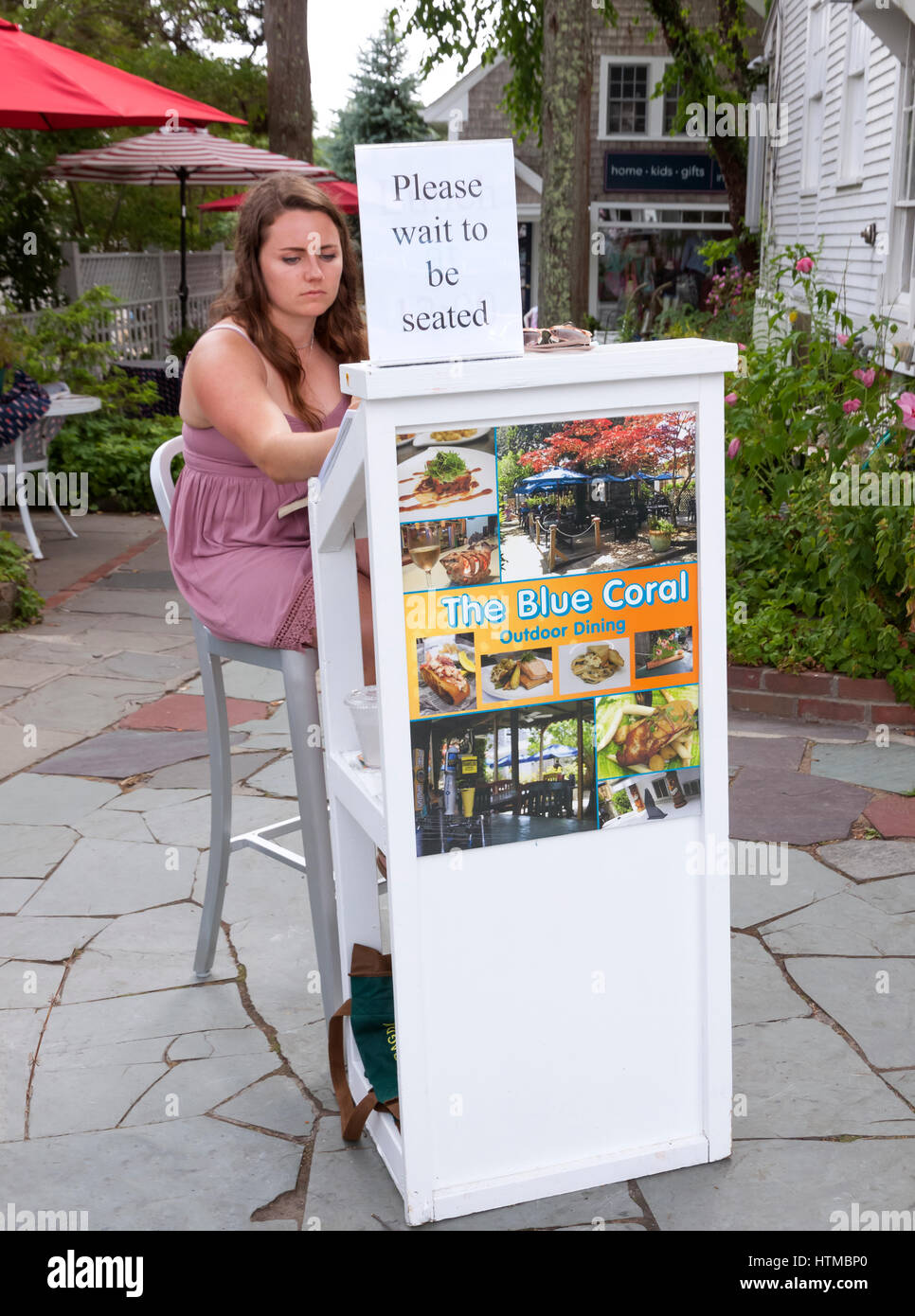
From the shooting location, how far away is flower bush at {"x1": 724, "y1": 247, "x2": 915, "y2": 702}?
4961 millimetres

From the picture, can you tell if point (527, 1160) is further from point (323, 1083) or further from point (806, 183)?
point (806, 183)

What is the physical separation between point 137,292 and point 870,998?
11.8 metres

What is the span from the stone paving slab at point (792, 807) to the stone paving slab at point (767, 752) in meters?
0.07

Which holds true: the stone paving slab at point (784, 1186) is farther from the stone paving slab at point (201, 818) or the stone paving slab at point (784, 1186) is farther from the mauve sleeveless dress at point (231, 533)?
the stone paving slab at point (201, 818)

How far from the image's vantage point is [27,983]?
3.14 metres

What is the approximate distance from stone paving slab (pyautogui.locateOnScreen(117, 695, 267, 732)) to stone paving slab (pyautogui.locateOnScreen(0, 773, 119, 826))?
0.60 metres

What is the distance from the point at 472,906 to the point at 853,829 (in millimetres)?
2162

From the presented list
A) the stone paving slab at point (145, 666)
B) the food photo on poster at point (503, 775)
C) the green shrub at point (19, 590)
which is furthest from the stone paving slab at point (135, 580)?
the food photo on poster at point (503, 775)

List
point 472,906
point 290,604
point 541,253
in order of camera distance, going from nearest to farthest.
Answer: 1. point 472,906
2. point 290,604
3. point 541,253

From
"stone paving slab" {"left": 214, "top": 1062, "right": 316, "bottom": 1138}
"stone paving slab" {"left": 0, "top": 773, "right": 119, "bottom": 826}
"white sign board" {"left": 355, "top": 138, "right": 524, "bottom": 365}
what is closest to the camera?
"white sign board" {"left": 355, "top": 138, "right": 524, "bottom": 365}

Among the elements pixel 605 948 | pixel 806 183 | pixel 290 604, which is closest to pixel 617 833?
pixel 605 948

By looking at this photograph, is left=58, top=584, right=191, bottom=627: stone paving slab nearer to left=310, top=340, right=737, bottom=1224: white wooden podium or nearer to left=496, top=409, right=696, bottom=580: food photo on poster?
left=310, top=340, right=737, bottom=1224: white wooden podium

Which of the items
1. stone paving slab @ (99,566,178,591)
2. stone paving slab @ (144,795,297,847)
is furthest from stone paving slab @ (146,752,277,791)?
stone paving slab @ (99,566,178,591)
